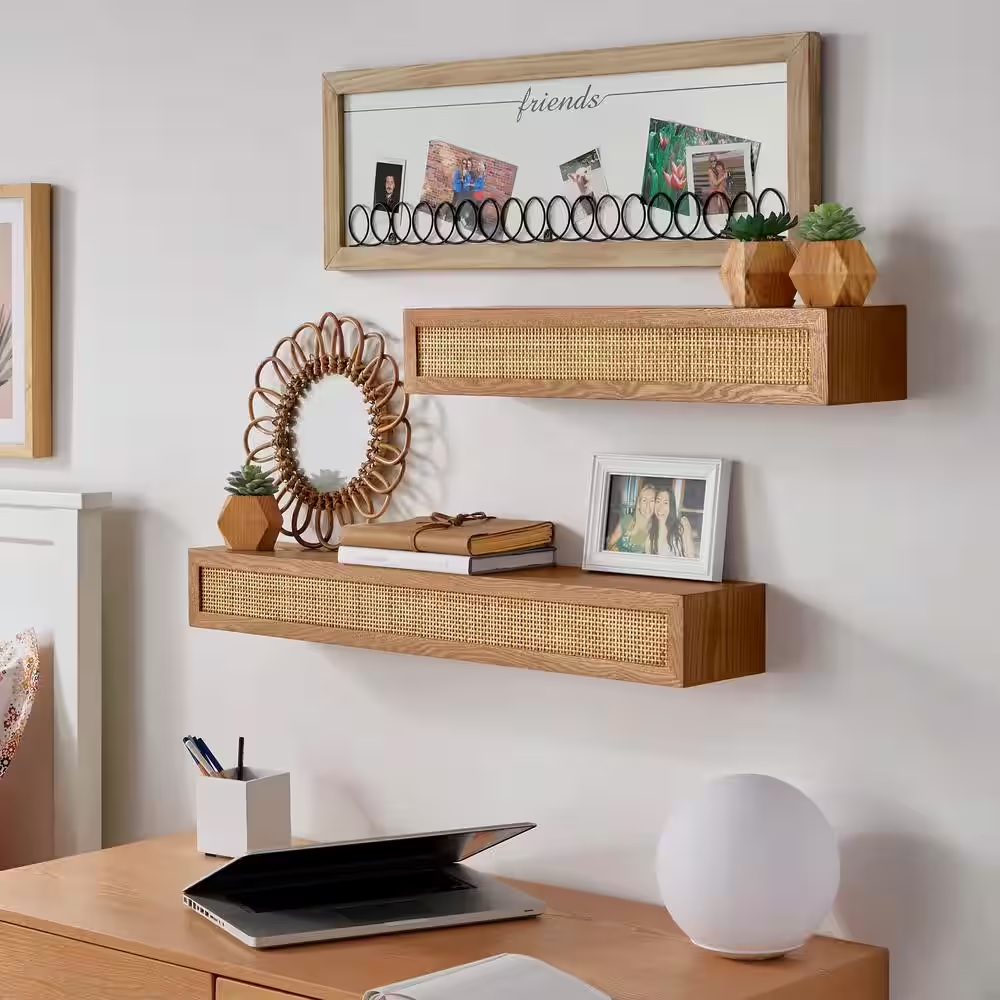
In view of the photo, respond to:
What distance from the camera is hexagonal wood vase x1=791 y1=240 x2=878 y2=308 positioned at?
6.59 feet

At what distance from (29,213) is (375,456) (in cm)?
83

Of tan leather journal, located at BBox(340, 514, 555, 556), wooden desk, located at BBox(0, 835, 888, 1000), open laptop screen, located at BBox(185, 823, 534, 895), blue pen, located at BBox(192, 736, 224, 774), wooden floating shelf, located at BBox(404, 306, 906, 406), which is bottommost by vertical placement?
wooden desk, located at BBox(0, 835, 888, 1000)

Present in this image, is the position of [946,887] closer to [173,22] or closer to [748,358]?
[748,358]

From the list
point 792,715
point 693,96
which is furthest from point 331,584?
point 693,96

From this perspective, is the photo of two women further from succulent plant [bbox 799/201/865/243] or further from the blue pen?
the blue pen

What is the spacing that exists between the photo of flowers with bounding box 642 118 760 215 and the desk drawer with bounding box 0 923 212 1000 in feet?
3.82

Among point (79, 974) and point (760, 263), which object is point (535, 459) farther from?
point (79, 974)

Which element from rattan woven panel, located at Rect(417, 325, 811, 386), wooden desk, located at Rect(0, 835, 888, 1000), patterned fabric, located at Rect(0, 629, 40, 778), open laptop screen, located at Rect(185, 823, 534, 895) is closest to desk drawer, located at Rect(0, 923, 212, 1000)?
wooden desk, located at Rect(0, 835, 888, 1000)

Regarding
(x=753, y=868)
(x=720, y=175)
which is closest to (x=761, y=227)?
(x=720, y=175)

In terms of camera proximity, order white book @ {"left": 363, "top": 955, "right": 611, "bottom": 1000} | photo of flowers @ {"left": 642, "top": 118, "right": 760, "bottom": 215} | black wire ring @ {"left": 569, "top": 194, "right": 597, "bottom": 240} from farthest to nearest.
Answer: black wire ring @ {"left": 569, "top": 194, "right": 597, "bottom": 240}, photo of flowers @ {"left": 642, "top": 118, "right": 760, "bottom": 215}, white book @ {"left": 363, "top": 955, "right": 611, "bottom": 1000}

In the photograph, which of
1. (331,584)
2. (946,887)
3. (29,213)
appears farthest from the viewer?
(29,213)

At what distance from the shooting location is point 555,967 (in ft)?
6.64

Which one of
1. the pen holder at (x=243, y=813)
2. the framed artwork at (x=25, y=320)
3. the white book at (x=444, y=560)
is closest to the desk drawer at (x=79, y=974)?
the pen holder at (x=243, y=813)

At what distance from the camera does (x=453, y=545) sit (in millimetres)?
2326
